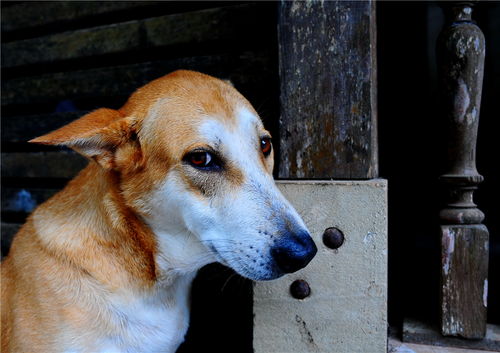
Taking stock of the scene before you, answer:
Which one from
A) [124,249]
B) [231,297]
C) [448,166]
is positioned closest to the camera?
[124,249]

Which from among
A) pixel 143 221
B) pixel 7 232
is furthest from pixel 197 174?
pixel 7 232

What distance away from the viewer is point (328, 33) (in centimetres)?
183

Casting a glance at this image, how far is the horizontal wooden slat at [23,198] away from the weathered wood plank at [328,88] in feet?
7.99

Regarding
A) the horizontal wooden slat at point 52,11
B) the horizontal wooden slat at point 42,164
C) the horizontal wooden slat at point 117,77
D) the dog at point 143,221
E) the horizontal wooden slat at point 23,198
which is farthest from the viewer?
the horizontal wooden slat at point 23,198

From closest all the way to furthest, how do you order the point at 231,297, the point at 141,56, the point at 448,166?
the point at 448,166
the point at 231,297
the point at 141,56

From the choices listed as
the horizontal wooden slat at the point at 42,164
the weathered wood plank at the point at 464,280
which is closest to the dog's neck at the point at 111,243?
the weathered wood plank at the point at 464,280

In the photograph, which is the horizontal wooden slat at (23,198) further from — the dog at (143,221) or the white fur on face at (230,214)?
the white fur on face at (230,214)

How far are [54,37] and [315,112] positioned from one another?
2.58 m

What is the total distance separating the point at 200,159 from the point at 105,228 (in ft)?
1.73

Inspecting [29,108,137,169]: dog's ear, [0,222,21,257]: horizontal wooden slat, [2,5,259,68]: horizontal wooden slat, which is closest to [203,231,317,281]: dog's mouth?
[29,108,137,169]: dog's ear

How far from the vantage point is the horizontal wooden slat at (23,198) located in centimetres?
349

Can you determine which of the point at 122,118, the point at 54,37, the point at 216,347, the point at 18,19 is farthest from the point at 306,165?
the point at 18,19

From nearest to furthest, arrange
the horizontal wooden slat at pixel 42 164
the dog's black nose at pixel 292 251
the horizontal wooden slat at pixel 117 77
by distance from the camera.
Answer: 1. the dog's black nose at pixel 292 251
2. the horizontal wooden slat at pixel 117 77
3. the horizontal wooden slat at pixel 42 164

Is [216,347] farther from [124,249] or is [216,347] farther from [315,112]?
[315,112]
